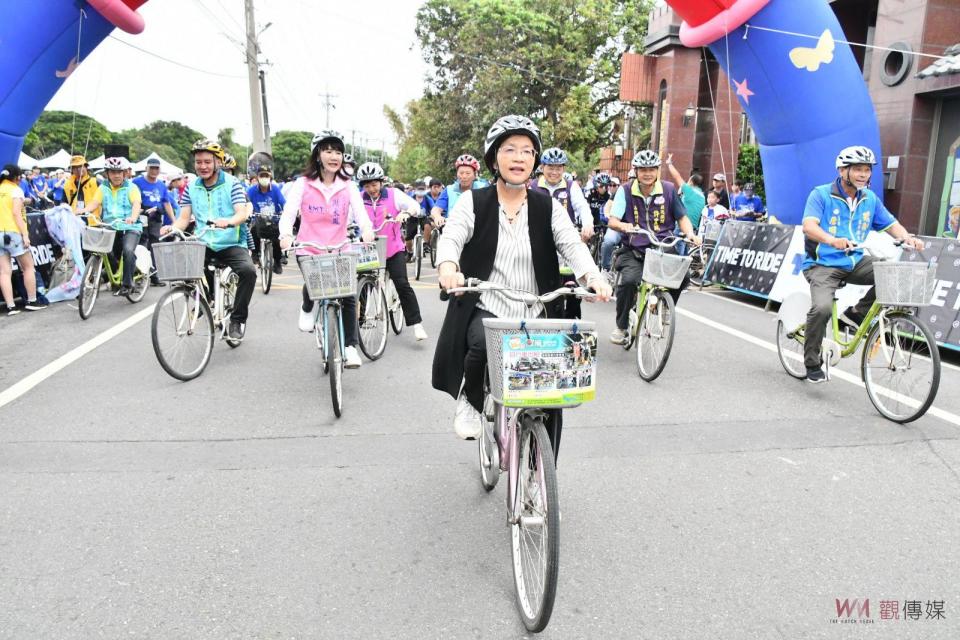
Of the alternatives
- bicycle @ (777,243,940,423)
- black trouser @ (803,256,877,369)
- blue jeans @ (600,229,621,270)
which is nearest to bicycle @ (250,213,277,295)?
blue jeans @ (600,229,621,270)

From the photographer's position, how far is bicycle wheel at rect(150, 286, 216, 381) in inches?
241

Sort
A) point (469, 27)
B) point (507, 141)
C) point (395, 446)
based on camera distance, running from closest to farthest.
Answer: point (507, 141) < point (395, 446) < point (469, 27)

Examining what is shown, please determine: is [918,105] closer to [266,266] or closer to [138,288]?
[266,266]

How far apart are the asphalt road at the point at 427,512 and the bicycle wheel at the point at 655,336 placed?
0.57ft

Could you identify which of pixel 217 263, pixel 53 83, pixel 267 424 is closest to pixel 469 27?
pixel 53 83

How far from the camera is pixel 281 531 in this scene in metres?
3.59

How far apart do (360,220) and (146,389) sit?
2143 mm

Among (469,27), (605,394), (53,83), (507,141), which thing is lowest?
(605,394)

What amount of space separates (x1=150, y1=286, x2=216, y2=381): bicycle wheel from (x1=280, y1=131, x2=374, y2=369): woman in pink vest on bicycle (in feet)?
3.25

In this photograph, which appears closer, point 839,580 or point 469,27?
point 839,580

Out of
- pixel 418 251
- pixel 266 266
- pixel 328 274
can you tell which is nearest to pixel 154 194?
pixel 266 266

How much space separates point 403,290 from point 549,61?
27.7 metres

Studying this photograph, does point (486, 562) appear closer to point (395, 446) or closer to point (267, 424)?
point (395, 446)

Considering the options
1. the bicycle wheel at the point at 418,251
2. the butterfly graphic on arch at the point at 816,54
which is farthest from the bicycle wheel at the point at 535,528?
the bicycle wheel at the point at 418,251
